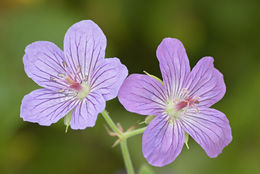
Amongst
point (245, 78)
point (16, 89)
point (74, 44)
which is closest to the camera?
point (74, 44)

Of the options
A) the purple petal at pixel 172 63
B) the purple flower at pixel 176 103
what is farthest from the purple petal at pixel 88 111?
the purple petal at pixel 172 63

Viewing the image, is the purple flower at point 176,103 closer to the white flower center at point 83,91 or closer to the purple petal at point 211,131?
the purple petal at point 211,131

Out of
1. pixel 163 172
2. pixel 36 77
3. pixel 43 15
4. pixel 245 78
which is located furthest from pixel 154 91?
pixel 43 15

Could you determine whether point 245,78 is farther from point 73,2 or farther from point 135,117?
point 73,2

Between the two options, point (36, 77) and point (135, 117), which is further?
point (135, 117)

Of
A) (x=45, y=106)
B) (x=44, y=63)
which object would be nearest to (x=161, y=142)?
(x=45, y=106)

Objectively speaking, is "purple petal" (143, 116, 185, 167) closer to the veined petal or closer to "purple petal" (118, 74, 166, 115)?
"purple petal" (118, 74, 166, 115)

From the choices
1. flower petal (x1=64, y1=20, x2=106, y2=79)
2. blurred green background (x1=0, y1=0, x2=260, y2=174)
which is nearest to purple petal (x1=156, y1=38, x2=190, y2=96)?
flower petal (x1=64, y1=20, x2=106, y2=79)
